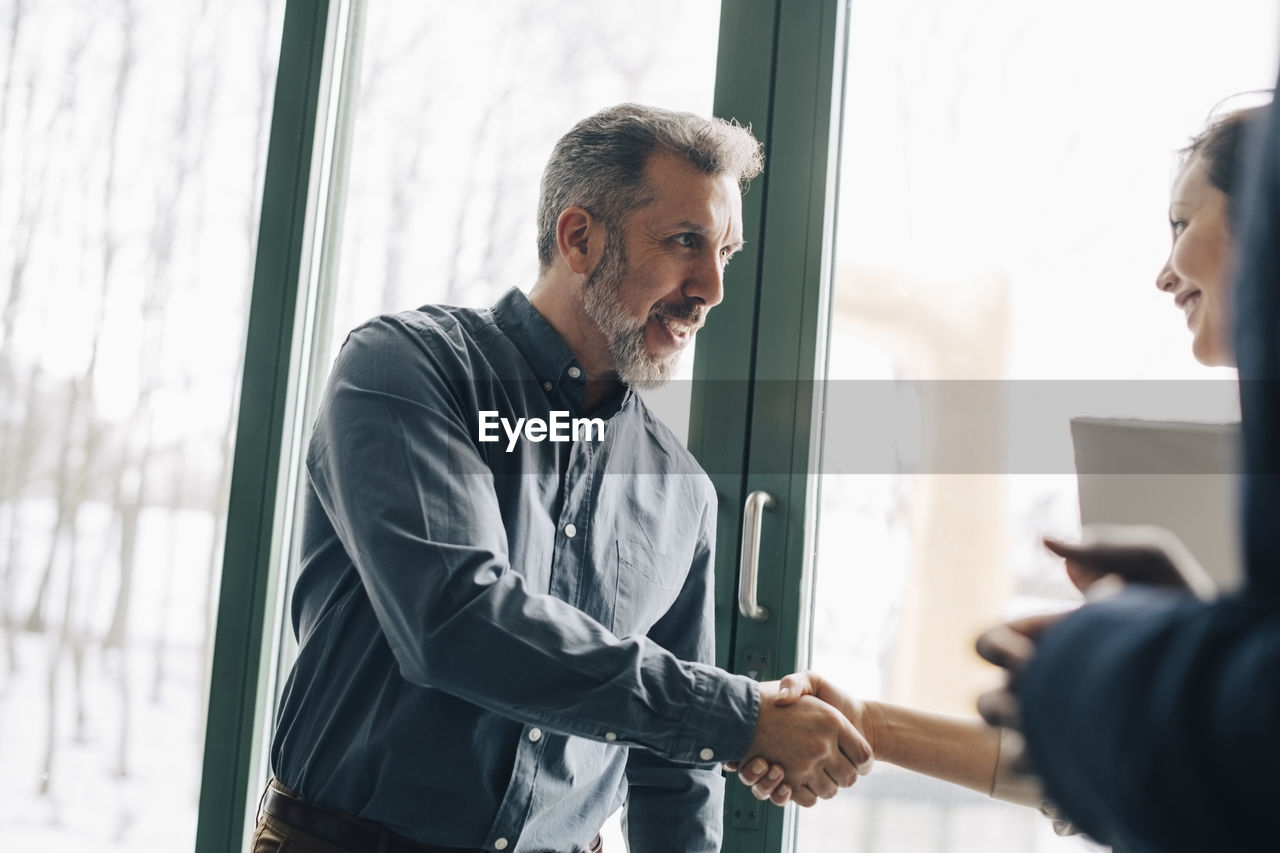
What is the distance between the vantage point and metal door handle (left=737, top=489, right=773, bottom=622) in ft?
5.63

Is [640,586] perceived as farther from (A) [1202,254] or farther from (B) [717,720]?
(A) [1202,254]

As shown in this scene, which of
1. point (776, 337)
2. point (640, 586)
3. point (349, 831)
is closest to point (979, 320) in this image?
point (776, 337)

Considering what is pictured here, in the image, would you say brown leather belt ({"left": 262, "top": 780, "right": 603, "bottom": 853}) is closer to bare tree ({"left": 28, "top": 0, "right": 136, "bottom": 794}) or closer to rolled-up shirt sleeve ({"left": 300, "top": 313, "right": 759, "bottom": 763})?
rolled-up shirt sleeve ({"left": 300, "top": 313, "right": 759, "bottom": 763})

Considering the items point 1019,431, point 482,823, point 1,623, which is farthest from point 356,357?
point 1,623

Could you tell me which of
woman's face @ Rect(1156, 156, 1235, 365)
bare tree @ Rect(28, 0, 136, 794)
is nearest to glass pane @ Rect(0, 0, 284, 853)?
bare tree @ Rect(28, 0, 136, 794)

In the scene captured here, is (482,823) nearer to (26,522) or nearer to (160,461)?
(160,461)

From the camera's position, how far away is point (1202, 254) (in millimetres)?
1195

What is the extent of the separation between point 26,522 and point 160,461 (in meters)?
0.31

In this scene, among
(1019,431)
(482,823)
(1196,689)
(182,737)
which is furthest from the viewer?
(182,737)

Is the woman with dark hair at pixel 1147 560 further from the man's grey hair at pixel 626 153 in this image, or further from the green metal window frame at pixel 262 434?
the green metal window frame at pixel 262 434

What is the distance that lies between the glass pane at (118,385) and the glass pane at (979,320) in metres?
1.33

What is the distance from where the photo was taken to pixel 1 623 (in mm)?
2250

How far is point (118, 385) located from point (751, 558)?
1.46 metres

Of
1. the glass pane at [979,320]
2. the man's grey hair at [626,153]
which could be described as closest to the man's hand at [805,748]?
the glass pane at [979,320]
